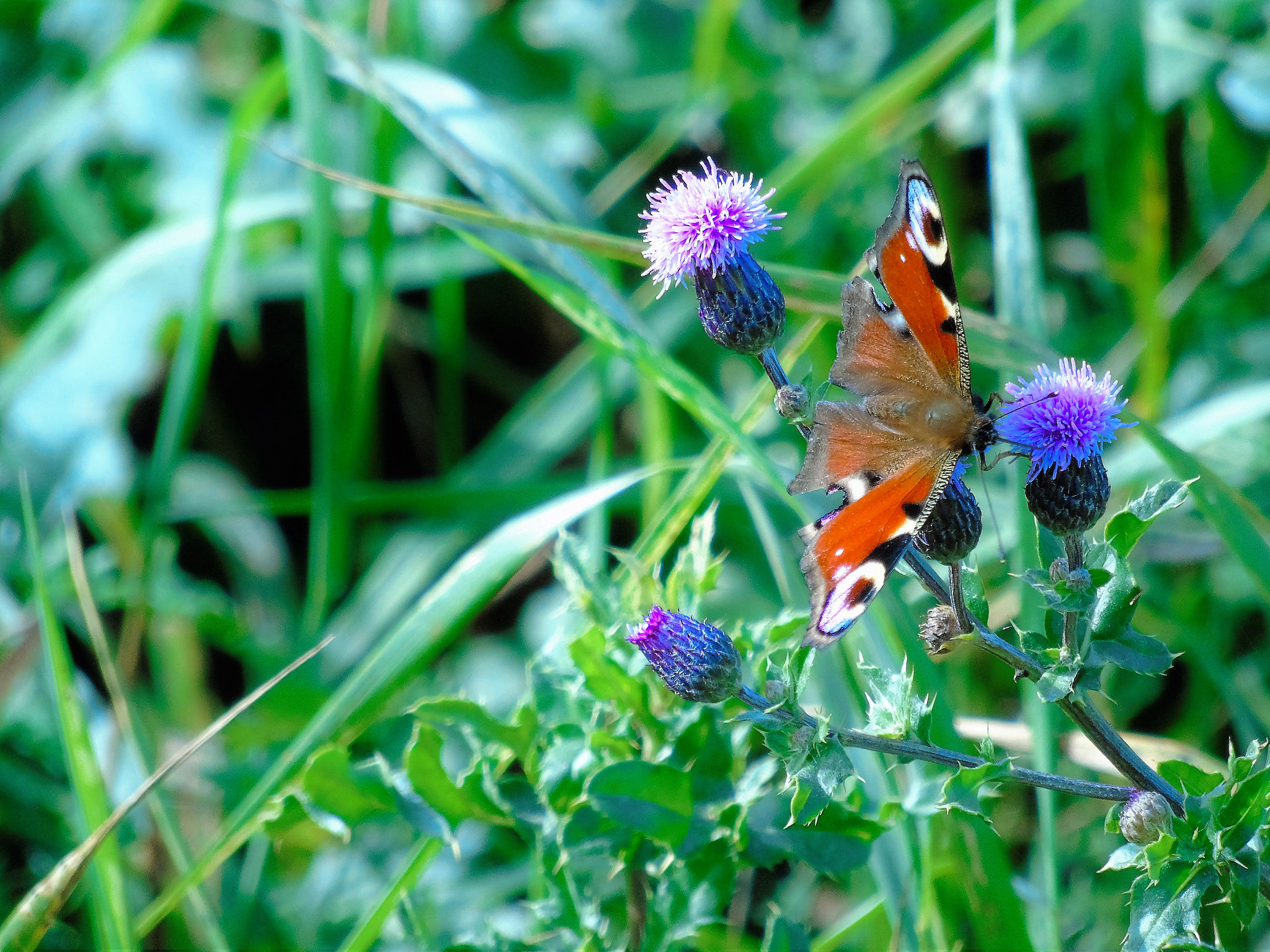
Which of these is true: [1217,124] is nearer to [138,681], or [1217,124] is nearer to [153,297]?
→ [153,297]

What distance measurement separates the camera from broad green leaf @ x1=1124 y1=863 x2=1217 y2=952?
4.02 ft

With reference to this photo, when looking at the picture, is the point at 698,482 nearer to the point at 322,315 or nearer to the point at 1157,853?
the point at 1157,853

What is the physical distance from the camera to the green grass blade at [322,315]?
2.57 meters

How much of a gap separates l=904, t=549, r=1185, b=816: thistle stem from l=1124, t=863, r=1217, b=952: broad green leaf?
0.08m

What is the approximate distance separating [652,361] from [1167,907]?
1118 millimetres

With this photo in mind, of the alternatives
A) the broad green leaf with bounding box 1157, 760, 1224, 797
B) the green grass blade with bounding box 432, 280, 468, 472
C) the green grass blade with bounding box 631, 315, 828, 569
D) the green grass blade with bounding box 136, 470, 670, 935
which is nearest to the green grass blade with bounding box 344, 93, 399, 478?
the green grass blade with bounding box 432, 280, 468, 472

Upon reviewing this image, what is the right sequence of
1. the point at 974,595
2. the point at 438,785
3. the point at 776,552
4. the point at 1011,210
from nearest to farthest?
the point at 974,595 < the point at 438,785 < the point at 776,552 < the point at 1011,210

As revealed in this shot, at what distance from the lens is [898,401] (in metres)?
1.54

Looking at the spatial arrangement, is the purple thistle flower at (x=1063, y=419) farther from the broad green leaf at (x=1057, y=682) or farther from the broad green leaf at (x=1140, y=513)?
the broad green leaf at (x=1057, y=682)

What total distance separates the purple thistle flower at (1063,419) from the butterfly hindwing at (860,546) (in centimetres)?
14

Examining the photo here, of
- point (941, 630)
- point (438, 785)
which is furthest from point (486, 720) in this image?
point (941, 630)

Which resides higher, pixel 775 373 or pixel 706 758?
pixel 775 373

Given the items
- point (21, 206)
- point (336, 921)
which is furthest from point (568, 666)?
point (21, 206)

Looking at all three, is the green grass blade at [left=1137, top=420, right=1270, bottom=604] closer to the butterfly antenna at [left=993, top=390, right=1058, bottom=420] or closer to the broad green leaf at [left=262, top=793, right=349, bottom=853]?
the butterfly antenna at [left=993, top=390, right=1058, bottom=420]
